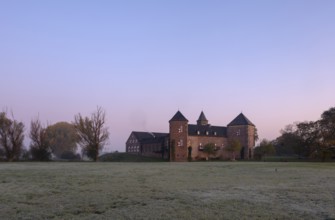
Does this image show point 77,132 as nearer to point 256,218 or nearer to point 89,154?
point 89,154

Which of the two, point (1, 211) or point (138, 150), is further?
point (138, 150)

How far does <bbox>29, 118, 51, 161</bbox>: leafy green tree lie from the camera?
65.5m

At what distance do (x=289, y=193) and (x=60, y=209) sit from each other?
960 cm

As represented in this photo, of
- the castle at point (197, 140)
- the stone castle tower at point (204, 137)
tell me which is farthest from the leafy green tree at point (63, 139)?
the stone castle tower at point (204, 137)

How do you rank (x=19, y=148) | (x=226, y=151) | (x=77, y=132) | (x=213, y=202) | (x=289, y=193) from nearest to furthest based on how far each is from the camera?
(x=213, y=202) → (x=289, y=193) → (x=19, y=148) → (x=77, y=132) → (x=226, y=151)

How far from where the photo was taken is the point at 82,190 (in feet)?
56.1

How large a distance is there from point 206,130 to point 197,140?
4.93 m

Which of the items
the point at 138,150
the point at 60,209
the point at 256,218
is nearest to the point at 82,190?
the point at 60,209

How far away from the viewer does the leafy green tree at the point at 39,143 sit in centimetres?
6550

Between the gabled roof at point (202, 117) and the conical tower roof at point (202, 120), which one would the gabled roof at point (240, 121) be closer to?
the conical tower roof at point (202, 120)

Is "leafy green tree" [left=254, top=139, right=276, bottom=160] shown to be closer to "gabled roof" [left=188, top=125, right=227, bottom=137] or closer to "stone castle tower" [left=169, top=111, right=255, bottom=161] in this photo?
"stone castle tower" [left=169, top=111, right=255, bottom=161]

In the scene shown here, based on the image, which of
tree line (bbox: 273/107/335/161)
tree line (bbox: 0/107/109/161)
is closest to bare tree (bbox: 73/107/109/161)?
tree line (bbox: 0/107/109/161)

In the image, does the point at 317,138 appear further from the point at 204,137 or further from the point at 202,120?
the point at 202,120

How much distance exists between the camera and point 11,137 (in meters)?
64.9
